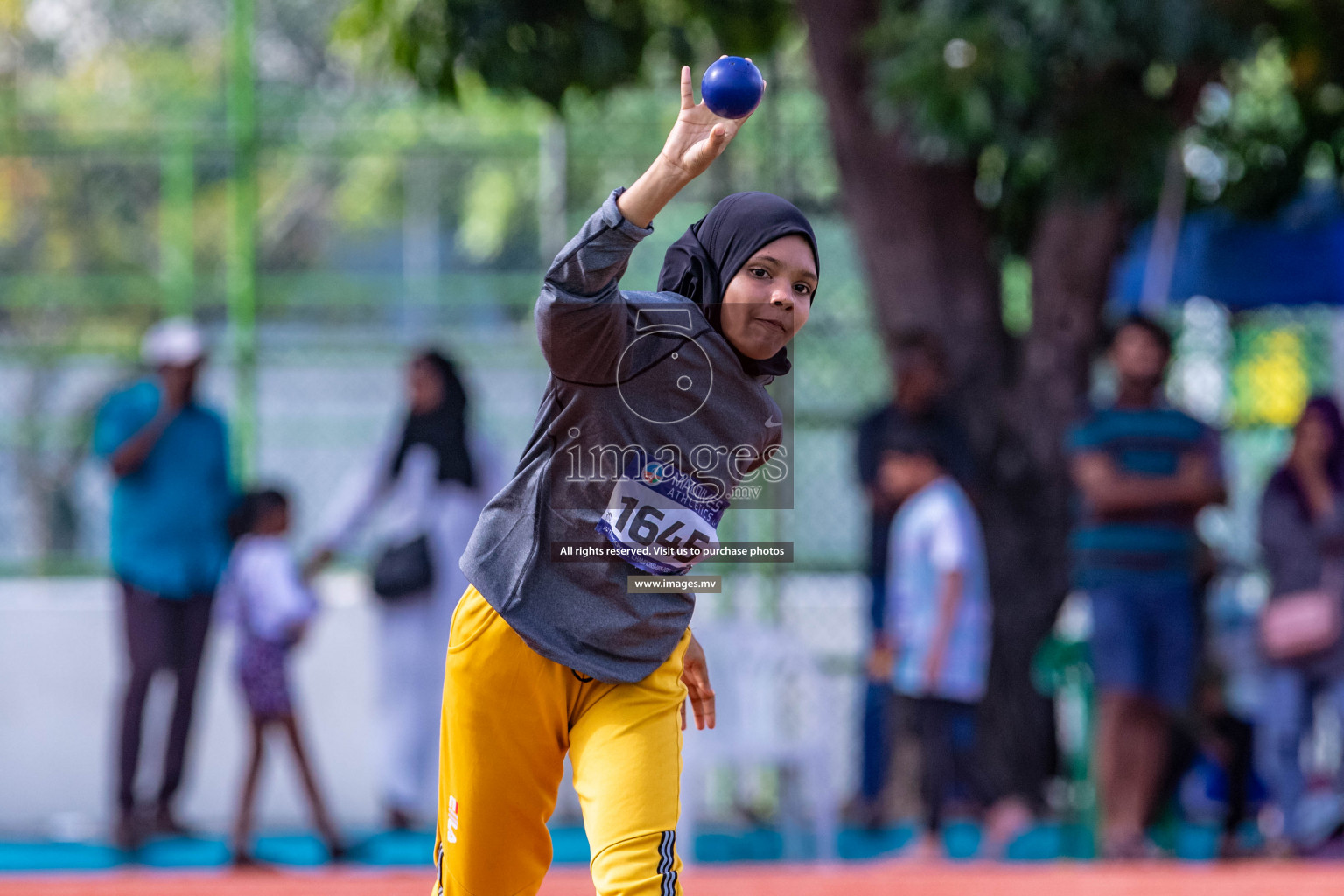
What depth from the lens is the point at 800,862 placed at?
6.56 metres

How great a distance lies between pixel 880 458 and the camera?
→ 671 centimetres

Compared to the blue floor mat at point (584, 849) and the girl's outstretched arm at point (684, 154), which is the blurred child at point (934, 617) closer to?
the blue floor mat at point (584, 849)

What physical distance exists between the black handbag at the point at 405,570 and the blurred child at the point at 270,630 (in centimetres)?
29

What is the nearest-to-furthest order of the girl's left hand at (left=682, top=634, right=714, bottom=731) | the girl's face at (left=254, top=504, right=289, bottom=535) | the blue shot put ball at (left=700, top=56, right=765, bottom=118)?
the blue shot put ball at (left=700, top=56, right=765, bottom=118), the girl's left hand at (left=682, top=634, right=714, bottom=731), the girl's face at (left=254, top=504, right=289, bottom=535)

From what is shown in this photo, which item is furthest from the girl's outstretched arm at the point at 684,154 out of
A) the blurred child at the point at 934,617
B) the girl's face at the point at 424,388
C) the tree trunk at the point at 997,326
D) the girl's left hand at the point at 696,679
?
the tree trunk at the point at 997,326

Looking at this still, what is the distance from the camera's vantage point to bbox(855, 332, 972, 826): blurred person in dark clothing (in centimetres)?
666

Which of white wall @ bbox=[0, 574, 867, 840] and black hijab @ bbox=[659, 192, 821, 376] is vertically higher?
black hijab @ bbox=[659, 192, 821, 376]

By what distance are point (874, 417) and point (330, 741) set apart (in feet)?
9.80

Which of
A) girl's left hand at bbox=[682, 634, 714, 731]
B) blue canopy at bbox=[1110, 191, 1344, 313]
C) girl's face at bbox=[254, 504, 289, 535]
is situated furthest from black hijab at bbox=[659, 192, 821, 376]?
blue canopy at bbox=[1110, 191, 1344, 313]

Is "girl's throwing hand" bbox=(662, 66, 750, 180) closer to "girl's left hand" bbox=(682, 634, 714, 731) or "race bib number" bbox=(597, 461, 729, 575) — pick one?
"race bib number" bbox=(597, 461, 729, 575)

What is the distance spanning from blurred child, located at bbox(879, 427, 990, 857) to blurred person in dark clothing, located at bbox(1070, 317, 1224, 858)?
1.43 ft

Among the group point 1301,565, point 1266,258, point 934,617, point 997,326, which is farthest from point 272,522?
point 1266,258

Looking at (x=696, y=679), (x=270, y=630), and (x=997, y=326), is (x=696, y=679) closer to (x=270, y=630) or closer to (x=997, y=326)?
(x=270, y=630)

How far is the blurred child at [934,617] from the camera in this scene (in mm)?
6203
